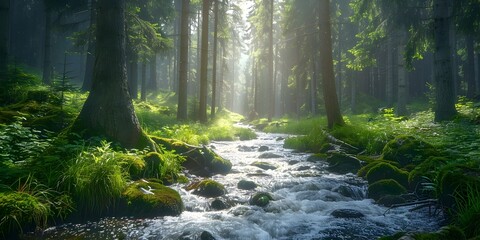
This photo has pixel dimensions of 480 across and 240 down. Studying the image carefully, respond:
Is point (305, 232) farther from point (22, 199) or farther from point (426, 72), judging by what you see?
point (426, 72)

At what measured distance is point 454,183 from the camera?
4.94 metres

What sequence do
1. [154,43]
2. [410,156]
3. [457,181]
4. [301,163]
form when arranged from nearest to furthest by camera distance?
[457,181] → [410,156] → [301,163] → [154,43]

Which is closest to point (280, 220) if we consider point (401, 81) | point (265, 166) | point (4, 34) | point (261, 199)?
point (261, 199)

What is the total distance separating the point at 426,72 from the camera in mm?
36625

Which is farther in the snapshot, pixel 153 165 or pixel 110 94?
pixel 110 94

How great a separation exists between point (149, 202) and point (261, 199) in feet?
7.20

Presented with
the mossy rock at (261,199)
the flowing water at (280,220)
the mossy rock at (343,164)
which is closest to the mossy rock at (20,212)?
the flowing water at (280,220)

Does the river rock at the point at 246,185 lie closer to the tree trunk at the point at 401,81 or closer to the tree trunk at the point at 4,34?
the tree trunk at the point at 4,34

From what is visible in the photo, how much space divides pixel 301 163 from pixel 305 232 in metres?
5.46

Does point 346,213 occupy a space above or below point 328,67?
below

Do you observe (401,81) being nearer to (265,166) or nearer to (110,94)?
(265,166)

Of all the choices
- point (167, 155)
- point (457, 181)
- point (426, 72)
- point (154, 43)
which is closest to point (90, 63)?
point (154, 43)

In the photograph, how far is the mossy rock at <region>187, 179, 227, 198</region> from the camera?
7012mm

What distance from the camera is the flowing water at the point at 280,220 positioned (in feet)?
16.4
